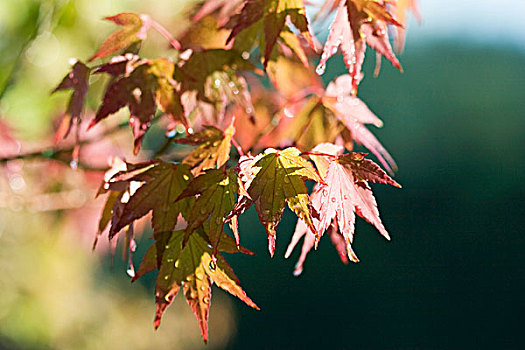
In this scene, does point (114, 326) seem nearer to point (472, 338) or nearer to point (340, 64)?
point (472, 338)

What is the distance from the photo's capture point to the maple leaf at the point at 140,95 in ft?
1.94

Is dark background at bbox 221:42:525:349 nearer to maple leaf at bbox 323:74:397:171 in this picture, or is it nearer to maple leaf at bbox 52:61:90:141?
maple leaf at bbox 323:74:397:171

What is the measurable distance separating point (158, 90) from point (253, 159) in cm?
16

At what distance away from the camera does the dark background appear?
18.1ft

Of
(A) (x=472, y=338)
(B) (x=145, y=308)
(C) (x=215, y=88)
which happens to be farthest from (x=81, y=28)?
(A) (x=472, y=338)

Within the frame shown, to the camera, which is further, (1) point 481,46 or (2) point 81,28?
(1) point 481,46

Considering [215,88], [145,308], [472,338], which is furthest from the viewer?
[472,338]

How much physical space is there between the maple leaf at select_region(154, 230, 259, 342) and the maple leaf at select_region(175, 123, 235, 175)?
73 millimetres

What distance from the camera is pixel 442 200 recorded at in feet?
20.2

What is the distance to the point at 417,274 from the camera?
18.9 feet

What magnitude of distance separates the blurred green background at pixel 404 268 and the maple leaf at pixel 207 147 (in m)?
1.83

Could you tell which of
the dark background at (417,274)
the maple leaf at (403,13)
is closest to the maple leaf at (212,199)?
the maple leaf at (403,13)

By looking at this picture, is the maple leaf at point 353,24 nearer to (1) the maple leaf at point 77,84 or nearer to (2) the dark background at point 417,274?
(1) the maple leaf at point 77,84

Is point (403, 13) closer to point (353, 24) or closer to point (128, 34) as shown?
point (353, 24)
